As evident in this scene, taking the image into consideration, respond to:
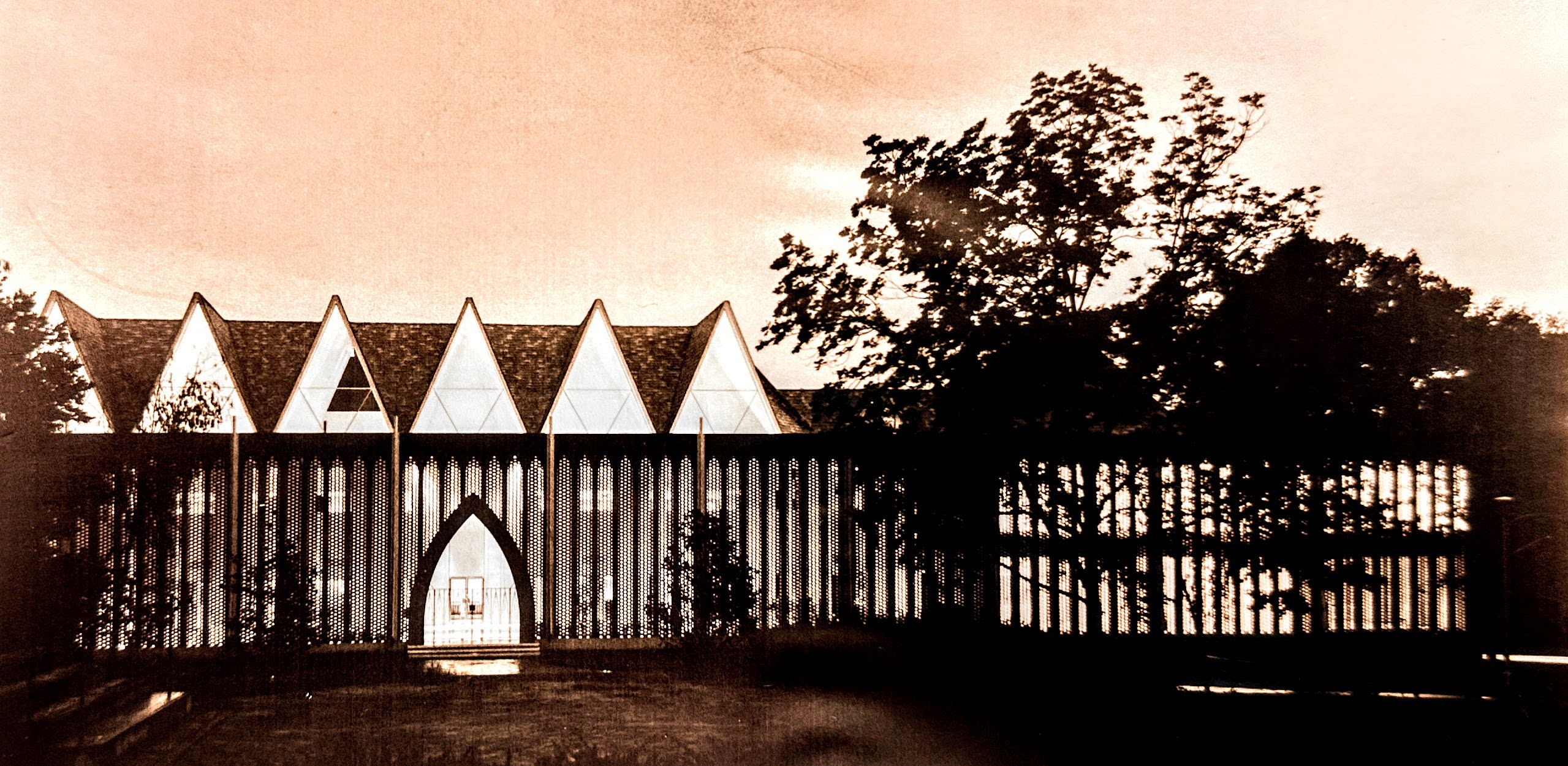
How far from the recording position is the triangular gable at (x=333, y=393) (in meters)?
17.2

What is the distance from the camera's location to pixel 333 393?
1727 centimetres

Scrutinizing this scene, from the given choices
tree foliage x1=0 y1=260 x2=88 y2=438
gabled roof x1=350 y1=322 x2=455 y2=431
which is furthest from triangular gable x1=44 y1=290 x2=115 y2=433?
tree foliage x1=0 y1=260 x2=88 y2=438

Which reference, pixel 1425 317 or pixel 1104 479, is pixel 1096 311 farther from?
pixel 1425 317

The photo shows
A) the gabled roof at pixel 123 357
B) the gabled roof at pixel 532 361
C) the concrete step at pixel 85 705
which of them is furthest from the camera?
the gabled roof at pixel 532 361

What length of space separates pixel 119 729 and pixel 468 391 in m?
11.1

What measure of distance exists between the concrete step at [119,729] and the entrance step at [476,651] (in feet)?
6.49

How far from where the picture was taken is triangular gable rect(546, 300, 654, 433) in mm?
17688

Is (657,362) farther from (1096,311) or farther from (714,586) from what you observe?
(1096,311)

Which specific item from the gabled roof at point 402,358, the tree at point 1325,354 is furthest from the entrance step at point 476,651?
the gabled roof at point 402,358

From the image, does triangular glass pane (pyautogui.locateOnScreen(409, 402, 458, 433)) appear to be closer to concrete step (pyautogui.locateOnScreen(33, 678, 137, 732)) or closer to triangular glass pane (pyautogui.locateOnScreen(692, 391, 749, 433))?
triangular glass pane (pyautogui.locateOnScreen(692, 391, 749, 433))

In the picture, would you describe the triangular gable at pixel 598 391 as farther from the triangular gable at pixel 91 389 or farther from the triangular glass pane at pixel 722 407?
the triangular gable at pixel 91 389

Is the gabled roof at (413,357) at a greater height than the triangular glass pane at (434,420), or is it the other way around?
the gabled roof at (413,357)

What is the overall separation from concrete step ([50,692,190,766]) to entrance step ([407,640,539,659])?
198 centimetres

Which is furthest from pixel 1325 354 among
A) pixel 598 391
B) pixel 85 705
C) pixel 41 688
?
pixel 598 391
